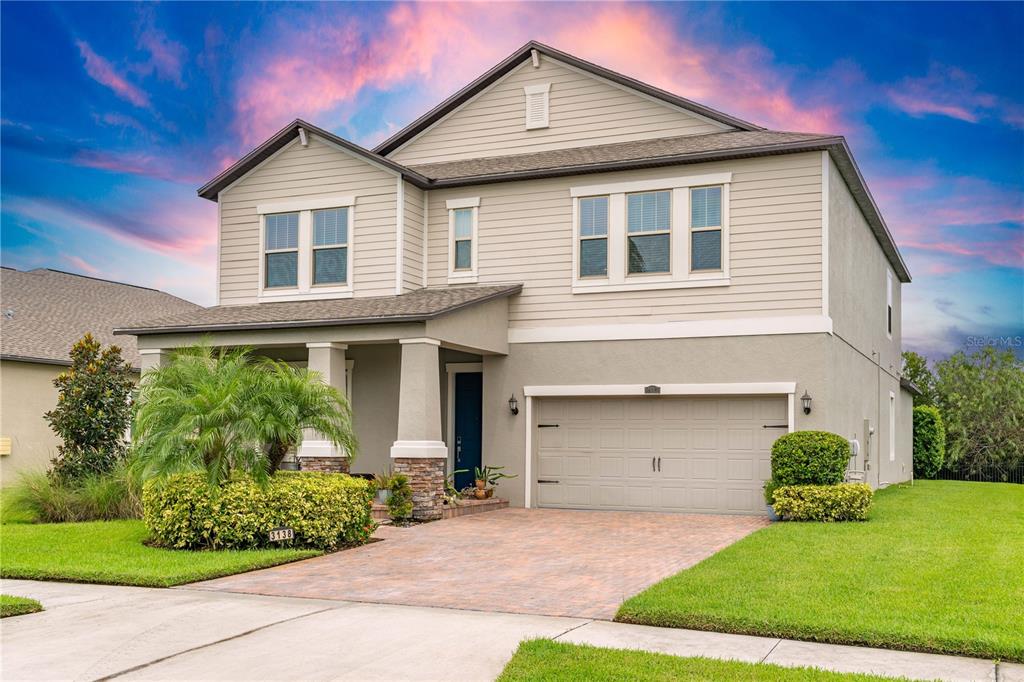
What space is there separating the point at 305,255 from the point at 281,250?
0.62 metres

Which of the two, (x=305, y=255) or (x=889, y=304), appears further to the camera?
(x=889, y=304)

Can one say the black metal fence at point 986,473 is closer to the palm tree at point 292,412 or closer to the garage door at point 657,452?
the garage door at point 657,452

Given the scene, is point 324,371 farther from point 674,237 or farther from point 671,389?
point 674,237

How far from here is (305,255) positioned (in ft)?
64.8

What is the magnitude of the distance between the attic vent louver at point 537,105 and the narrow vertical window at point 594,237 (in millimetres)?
2986

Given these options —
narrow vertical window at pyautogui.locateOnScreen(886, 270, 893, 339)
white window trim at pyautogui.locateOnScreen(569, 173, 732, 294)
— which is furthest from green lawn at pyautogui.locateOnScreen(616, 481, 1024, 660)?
narrow vertical window at pyautogui.locateOnScreen(886, 270, 893, 339)

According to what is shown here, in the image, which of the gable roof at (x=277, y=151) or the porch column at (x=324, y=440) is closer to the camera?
the porch column at (x=324, y=440)

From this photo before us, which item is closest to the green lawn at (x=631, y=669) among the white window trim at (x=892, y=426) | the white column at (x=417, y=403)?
the white column at (x=417, y=403)

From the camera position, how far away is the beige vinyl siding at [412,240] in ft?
62.3

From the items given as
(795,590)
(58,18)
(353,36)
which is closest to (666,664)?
(795,590)

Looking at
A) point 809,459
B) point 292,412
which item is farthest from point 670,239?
point 292,412

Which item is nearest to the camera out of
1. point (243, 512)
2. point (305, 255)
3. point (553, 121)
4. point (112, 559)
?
point (112, 559)

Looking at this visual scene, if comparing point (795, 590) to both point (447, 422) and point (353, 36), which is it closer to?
point (447, 422)

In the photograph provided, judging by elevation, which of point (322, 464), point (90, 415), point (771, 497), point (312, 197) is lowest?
point (771, 497)
